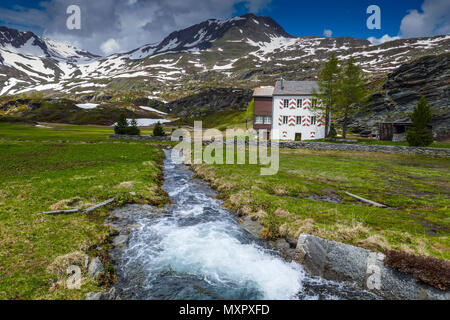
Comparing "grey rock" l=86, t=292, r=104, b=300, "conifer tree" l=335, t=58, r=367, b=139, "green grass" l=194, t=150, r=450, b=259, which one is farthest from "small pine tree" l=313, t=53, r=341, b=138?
"grey rock" l=86, t=292, r=104, b=300

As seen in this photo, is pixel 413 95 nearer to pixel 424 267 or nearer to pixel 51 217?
pixel 424 267

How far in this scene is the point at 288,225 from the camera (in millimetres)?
12742

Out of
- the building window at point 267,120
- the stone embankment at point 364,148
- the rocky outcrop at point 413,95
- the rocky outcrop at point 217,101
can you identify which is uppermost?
the rocky outcrop at point 217,101

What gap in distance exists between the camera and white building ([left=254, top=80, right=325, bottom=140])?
55.3m

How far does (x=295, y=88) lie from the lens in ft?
188

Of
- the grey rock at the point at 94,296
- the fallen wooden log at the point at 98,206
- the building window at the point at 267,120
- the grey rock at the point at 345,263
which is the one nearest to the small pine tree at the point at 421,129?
the building window at the point at 267,120

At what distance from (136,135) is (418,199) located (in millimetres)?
62930

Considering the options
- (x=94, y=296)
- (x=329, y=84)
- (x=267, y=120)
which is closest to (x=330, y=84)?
(x=329, y=84)

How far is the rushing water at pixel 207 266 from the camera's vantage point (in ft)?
28.2

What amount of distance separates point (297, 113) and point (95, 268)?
54.7m

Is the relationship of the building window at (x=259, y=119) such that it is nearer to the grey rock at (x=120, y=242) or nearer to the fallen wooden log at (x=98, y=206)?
the fallen wooden log at (x=98, y=206)

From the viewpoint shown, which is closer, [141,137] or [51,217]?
[51,217]

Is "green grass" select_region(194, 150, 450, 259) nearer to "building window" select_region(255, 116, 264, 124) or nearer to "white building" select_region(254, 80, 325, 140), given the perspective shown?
"white building" select_region(254, 80, 325, 140)

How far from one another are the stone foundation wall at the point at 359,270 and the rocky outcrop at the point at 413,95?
186 feet
